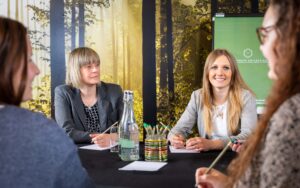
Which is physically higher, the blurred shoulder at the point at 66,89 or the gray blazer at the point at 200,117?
the blurred shoulder at the point at 66,89

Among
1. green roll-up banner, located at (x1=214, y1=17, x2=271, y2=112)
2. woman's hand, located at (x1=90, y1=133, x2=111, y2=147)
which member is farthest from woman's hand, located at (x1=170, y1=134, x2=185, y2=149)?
green roll-up banner, located at (x1=214, y1=17, x2=271, y2=112)

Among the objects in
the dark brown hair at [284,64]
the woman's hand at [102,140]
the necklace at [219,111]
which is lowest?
the woman's hand at [102,140]

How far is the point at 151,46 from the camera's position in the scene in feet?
14.1

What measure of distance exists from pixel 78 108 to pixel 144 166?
50.8 inches

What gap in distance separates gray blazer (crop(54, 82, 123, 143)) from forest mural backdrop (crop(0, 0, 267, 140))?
1297 millimetres

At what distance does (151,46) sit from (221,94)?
5.57 feet

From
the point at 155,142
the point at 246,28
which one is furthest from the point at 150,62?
the point at 155,142

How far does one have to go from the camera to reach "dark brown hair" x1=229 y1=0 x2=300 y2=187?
0.88 meters

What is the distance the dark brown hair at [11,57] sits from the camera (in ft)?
3.32

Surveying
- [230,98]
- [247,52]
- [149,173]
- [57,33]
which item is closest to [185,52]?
[247,52]

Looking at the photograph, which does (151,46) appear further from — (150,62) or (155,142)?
(155,142)

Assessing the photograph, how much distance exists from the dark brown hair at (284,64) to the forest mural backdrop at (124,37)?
3401 mm

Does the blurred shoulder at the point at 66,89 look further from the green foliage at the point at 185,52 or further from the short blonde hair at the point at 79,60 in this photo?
the green foliage at the point at 185,52

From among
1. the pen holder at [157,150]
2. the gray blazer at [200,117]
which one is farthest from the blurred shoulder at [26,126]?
the gray blazer at [200,117]
